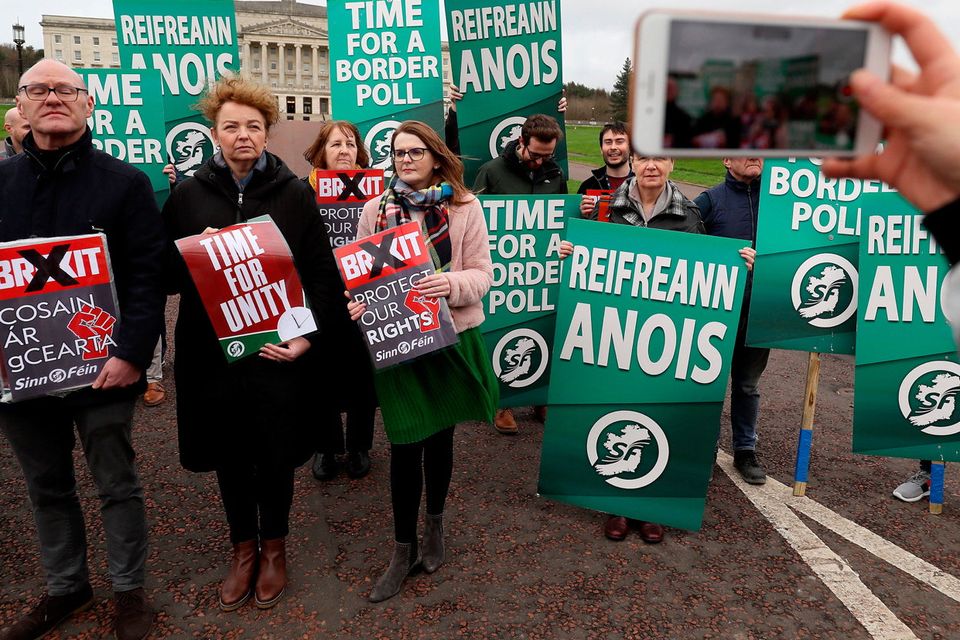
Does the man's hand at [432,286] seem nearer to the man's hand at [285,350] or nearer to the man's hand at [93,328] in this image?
the man's hand at [285,350]

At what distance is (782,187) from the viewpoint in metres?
3.57

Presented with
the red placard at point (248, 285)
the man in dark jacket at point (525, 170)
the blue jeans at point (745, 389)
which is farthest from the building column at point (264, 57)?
the red placard at point (248, 285)

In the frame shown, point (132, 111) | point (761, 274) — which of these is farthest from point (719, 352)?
point (132, 111)

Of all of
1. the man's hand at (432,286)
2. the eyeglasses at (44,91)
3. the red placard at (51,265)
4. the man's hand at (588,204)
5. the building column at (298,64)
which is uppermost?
the building column at (298,64)

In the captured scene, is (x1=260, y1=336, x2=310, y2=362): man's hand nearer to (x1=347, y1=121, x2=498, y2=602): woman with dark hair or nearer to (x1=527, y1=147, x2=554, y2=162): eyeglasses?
(x1=347, y1=121, x2=498, y2=602): woman with dark hair

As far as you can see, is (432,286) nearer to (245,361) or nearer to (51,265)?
(245,361)

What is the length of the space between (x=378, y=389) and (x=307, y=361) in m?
0.35

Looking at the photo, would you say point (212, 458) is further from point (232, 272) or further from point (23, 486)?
point (23, 486)

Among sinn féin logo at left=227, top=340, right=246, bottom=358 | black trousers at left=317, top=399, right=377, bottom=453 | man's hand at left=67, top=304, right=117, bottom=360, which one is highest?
man's hand at left=67, top=304, right=117, bottom=360

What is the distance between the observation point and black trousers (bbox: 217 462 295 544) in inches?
108

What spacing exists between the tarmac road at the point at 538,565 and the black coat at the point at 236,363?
63 cm

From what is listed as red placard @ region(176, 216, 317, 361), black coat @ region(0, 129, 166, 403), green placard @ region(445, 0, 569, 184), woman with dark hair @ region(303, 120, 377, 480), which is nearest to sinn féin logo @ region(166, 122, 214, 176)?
woman with dark hair @ region(303, 120, 377, 480)

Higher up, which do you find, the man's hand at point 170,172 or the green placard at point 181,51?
the green placard at point 181,51

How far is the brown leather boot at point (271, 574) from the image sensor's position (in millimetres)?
2711
